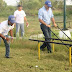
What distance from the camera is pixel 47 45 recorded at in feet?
23.2

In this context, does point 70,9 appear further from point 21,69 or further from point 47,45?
point 21,69

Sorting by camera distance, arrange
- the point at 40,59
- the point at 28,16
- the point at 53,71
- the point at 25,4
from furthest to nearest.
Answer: the point at 28,16 → the point at 25,4 → the point at 40,59 → the point at 53,71

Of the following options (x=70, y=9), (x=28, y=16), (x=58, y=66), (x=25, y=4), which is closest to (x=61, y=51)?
(x=58, y=66)

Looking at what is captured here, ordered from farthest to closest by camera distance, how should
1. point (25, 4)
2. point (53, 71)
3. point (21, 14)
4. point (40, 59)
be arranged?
point (25, 4)
point (21, 14)
point (40, 59)
point (53, 71)

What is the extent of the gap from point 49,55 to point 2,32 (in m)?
1.61

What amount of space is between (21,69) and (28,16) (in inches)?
991

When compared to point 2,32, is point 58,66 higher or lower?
lower

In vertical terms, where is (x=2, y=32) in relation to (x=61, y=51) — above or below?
above

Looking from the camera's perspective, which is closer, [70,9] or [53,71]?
[53,71]

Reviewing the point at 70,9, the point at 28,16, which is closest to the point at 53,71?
the point at 70,9

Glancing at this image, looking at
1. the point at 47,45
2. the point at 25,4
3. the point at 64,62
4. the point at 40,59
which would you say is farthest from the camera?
the point at 25,4

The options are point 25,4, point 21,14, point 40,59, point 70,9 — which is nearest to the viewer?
point 40,59

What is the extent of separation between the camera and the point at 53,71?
4.95m

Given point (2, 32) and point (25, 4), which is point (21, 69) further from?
point (25, 4)
